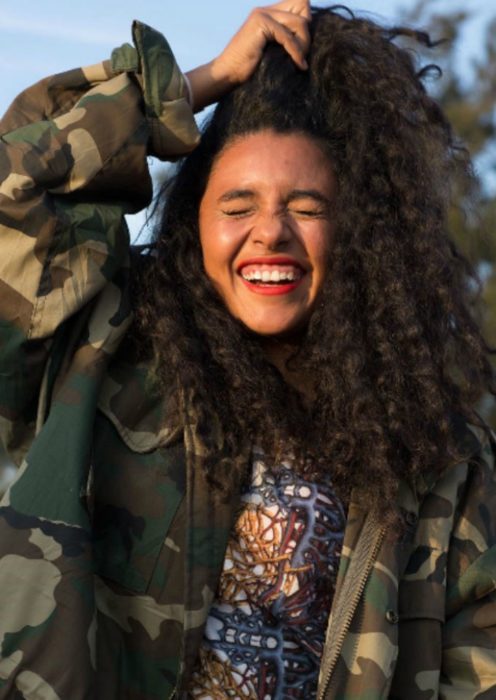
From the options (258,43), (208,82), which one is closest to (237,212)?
(208,82)

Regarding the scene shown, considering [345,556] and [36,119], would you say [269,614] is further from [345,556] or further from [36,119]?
[36,119]

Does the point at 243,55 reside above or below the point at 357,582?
above

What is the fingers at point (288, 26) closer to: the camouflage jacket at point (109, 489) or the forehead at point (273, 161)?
the forehead at point (273, 161)

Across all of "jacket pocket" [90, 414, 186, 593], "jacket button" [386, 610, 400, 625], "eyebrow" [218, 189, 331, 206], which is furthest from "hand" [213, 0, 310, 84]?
"jacket button" [386, 610, 400, 625]

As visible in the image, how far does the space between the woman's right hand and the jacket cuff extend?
13 centimetres

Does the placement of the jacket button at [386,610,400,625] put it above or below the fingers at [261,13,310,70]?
below

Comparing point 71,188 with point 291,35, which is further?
point 291,35

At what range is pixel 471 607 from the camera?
387 cm

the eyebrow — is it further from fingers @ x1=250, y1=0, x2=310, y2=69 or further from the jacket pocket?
the jacket pocket

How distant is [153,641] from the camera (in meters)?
3.40

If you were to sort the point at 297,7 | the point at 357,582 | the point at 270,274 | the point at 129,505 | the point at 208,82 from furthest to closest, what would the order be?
the point at 297,7 < the point at 208,82 < the point at 270,274 < the point at 357,582 < the point at 129,505

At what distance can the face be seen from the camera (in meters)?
3.72

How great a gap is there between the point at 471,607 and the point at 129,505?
1.02 meters

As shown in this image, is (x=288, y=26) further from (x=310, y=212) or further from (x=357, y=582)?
(x=357, y=582)
